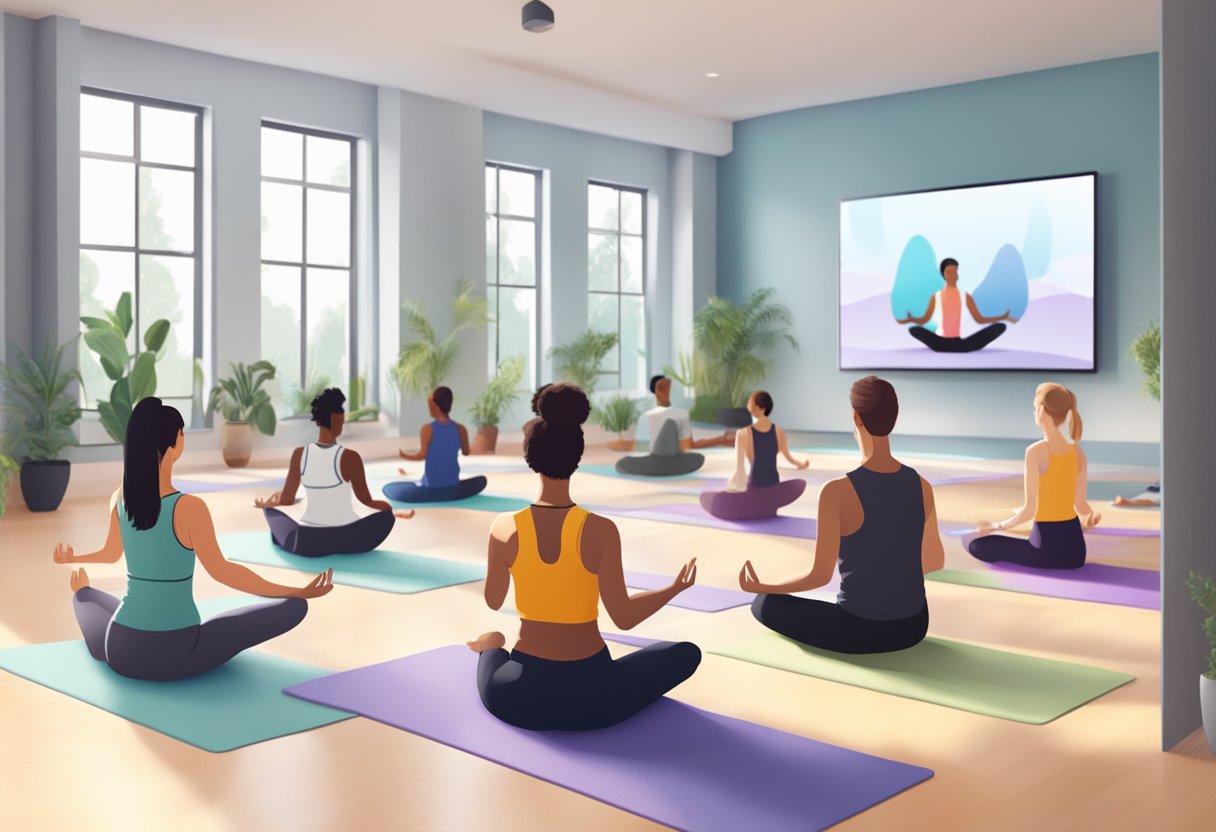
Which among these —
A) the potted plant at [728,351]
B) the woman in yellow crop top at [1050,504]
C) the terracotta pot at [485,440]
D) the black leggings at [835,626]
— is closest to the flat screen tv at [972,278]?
the potted plant at [728,351]

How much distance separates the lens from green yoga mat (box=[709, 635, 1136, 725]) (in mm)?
3312

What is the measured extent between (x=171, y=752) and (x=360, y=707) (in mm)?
546

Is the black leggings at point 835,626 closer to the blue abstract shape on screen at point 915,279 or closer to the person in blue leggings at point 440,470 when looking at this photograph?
the person in blue leggings at point 440,470

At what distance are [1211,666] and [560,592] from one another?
1716 mm

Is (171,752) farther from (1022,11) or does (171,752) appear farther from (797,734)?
(1022,11)

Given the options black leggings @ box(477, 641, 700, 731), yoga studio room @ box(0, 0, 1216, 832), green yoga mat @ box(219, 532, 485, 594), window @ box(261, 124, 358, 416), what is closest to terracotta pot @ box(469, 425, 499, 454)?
yoga studio room @ box(0, 0, 1216, 832)

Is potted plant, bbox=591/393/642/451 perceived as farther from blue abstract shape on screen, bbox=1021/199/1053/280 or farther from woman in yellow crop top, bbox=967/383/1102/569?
woman in yellow crop top, bbox=967/383/1102/569

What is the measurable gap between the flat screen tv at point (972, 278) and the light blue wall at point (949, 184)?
0.52ft

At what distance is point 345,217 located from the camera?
1126 centimetres

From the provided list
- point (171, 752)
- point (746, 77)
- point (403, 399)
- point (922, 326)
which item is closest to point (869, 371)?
point (922, 326)

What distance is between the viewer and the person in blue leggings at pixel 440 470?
23.7 feet

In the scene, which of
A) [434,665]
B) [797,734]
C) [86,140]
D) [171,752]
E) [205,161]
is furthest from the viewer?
[205,161]

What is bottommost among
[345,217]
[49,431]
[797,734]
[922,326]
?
[797,734]

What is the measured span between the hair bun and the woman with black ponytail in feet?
2.79
